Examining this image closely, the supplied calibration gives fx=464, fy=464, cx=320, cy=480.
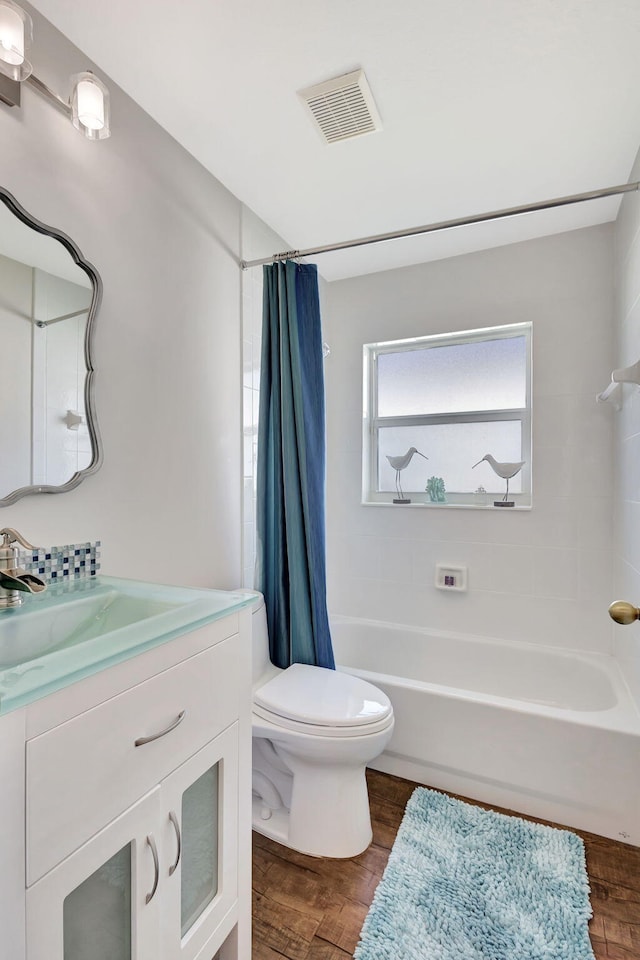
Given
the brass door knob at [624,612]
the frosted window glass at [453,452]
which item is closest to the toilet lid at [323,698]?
the brass door knob at [624,612]

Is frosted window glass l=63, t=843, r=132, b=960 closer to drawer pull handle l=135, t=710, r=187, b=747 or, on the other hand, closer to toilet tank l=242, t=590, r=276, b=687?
drawer pull handle l=135, t=710, r=187, b=747

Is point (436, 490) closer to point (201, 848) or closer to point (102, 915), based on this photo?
point (201, 848)

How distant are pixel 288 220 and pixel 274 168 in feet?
1.21

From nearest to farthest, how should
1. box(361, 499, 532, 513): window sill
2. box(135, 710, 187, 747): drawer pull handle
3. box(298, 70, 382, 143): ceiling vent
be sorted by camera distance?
box(135, 710, 187, 747): drawer pull handle < box(298, 70, 382, 143): ceiling vent < box(361, 499, 532, 513): window sill

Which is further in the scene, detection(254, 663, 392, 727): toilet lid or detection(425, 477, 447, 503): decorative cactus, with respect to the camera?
detection(425, 477, 447, 503): decorative cactus

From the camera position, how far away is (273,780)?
65.7 inches

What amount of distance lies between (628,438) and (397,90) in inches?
57.1

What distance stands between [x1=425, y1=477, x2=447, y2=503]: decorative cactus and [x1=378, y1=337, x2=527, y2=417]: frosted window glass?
1.26ft

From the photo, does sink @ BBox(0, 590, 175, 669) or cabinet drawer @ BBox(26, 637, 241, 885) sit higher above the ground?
sink @ BBox(0, 590, 175, 669)

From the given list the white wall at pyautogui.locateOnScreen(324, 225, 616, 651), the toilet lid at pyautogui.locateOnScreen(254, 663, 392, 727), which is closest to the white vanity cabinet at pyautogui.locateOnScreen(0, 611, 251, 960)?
the toilet lid at pyautogui.locateOnScreen(254, 663, 392, 727)

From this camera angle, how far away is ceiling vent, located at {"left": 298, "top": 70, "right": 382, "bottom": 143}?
136cm

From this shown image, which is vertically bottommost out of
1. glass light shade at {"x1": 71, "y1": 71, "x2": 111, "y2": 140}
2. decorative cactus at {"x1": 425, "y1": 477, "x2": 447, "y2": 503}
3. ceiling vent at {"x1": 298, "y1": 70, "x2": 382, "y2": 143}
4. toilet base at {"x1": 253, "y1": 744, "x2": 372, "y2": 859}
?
toilet base at {"x1": 253, "y1": 744, "x2": 372, "y2": 859}

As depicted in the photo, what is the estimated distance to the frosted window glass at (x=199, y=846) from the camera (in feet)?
2.93

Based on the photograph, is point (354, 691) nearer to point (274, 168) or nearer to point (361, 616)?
point (361, 616)
